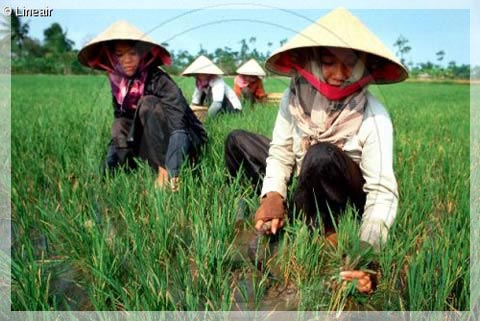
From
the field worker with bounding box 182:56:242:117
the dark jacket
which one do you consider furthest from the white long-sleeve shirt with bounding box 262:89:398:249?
the field worker with bounding box 182:56:242:117

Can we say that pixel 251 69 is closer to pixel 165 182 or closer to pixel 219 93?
pixel 219 93

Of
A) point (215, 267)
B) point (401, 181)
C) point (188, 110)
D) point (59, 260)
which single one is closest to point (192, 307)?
point (215, 267)

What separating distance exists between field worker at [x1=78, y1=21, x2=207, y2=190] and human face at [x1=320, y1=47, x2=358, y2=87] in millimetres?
971

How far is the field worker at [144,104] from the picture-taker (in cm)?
264

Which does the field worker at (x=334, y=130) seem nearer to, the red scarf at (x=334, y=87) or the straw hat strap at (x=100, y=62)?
the red scarf at (x=334, y=87)

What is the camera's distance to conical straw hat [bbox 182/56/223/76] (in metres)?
2.56

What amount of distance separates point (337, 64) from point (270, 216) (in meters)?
0.64

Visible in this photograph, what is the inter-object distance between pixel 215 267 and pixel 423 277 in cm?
66

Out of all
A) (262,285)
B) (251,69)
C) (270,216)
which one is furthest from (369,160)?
(251,69)

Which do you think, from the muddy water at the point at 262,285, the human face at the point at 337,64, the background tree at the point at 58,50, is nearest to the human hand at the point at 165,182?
the muddy water at the point at 262,285

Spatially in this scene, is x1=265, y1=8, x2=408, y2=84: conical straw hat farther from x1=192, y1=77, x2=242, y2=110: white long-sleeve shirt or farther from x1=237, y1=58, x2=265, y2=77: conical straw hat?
x1=192, y1=77, x2=242, y2=110: white long-sleeve shirt

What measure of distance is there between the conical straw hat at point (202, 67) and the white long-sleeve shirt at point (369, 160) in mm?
635

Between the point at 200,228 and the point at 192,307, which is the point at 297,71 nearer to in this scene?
the point at 200,228

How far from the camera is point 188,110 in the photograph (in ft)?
9.25
